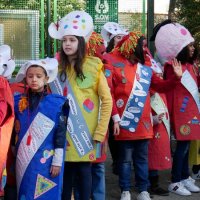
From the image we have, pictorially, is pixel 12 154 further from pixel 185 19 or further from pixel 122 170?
pixel 185 19

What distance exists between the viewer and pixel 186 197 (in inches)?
205

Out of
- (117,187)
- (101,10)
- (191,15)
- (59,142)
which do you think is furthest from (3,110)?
(191,15)

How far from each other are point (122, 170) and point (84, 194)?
2.59ft

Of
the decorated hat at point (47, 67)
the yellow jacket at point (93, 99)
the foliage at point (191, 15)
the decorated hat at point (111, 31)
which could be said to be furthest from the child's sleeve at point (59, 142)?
the foliage at point (191, 15)

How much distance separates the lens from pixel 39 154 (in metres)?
3.73

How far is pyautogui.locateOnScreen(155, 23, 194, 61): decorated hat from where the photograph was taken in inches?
201

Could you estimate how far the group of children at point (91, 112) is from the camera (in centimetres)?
375

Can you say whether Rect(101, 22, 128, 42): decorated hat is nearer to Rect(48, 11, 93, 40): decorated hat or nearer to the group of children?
the group of children

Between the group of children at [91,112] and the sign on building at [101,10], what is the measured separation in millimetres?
2596

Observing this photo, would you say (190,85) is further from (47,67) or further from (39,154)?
(39,154)

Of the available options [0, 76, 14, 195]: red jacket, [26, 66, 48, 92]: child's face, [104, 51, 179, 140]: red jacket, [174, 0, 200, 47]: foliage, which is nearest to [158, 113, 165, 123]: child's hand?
[104, 51, 179, 140]: red jacket

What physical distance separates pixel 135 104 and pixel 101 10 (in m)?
3.46

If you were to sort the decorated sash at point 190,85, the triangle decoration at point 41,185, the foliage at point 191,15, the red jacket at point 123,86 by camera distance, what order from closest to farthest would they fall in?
the triangle decoration at point 41,185
the red jacket at point 123,86
the decorated sash at point 190,85
the foliage at point 191,15

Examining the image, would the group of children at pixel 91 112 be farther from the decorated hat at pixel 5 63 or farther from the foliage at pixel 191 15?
the foliage at pixel 191 15
